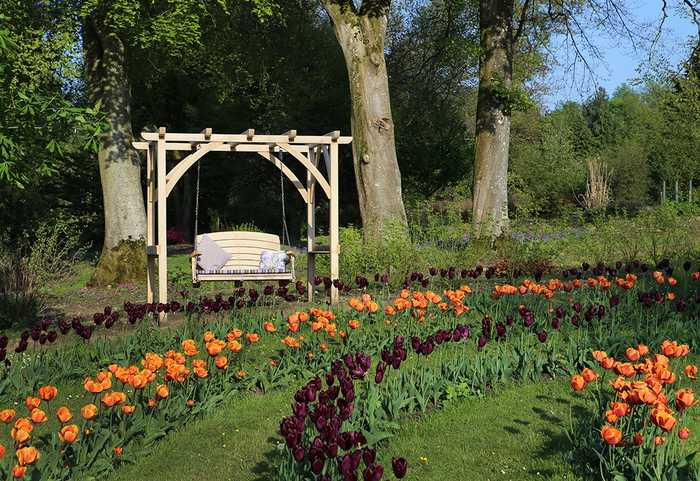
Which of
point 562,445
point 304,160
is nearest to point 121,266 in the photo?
point 304,160

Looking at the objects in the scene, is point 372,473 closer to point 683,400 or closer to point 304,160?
point 683,400

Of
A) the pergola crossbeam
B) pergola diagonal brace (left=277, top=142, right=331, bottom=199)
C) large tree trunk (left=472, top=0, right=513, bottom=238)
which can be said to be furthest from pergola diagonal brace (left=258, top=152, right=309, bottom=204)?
large tree trunk (left=472, top=0, right=513, bottom=238)

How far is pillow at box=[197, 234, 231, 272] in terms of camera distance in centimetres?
1009

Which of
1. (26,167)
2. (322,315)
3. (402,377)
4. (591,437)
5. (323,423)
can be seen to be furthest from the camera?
(26,167)

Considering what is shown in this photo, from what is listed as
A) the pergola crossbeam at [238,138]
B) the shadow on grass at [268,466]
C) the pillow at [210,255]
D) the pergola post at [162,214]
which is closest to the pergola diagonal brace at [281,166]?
the pergola crossbeam at [238,138]

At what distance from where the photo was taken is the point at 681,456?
3648mm

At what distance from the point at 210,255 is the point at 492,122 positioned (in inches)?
280

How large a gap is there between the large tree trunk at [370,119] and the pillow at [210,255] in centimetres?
359

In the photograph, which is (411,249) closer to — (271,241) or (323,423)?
(271,241)

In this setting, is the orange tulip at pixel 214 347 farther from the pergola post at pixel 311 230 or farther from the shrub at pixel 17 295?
the pergola post at pixel 311 230

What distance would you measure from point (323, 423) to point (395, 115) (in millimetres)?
21013

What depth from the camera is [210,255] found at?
10219 millimetres

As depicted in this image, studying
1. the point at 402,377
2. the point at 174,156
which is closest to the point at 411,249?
the point at 402,377

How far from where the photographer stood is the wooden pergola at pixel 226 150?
30.2ft
